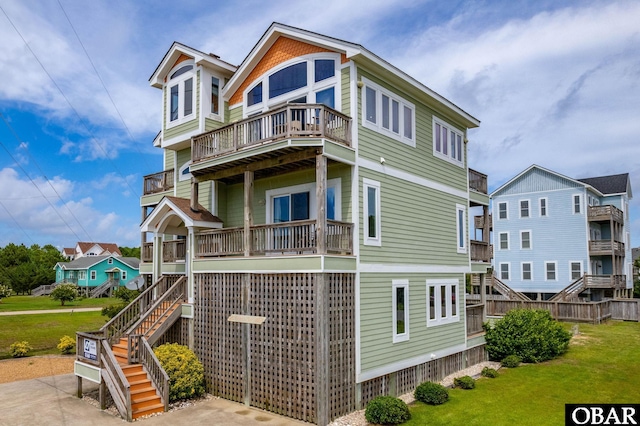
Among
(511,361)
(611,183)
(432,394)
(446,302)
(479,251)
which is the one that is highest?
(611,183)

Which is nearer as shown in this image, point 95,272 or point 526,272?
point 526,272

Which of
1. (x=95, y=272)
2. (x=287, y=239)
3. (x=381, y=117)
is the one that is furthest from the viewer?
(x=95, y=272)

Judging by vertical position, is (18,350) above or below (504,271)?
below

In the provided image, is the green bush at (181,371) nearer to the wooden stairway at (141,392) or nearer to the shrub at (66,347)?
the wooden stairway at (141,392)

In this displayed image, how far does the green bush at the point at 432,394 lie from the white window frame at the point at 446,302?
2.68 meters

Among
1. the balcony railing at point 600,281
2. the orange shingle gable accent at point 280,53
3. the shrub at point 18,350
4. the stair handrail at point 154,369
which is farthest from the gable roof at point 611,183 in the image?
the shrub at point 18,350

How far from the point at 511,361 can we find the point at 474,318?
2368 millimetres

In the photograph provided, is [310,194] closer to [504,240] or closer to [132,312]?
[132,312]

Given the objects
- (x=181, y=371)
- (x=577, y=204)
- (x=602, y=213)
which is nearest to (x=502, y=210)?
(x=577, y=204)

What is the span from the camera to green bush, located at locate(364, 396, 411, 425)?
12.1 m

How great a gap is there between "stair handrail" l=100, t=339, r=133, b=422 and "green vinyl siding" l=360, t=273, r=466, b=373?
6.24m

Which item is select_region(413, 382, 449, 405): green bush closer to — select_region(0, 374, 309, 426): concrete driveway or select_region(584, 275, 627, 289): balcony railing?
select_region(0, 374, 309, 426): concrete driveway

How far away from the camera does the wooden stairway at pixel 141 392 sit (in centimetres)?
1245

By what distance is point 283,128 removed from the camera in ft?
43.8
